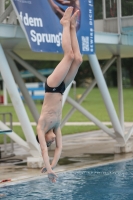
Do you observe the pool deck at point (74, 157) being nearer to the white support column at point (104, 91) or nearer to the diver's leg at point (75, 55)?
the white support column at point (104, 91)

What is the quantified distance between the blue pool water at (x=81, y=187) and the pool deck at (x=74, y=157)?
66cm

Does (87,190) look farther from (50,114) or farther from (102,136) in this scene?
(102,136)

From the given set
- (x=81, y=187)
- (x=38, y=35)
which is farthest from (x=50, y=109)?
(x=38, y=35)

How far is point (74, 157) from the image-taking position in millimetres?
17406

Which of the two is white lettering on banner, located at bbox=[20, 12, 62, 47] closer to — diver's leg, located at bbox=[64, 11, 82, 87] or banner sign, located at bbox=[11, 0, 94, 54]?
banner sign, located at bbox=[11, 0, 94, 54]

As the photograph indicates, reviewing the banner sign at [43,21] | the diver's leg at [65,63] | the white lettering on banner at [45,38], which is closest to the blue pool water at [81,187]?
the banner sign at [43,21]

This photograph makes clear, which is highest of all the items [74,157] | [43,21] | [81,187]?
[43,21]

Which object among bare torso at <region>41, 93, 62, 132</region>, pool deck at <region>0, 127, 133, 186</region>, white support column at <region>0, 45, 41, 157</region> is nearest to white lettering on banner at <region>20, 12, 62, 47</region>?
white support column at <region>0, 45, 41, 157</region>

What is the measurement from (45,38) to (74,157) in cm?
482

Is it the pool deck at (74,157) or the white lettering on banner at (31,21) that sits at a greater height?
the white lettering on banner at (31,21)

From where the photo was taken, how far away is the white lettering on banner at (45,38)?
44.3ft

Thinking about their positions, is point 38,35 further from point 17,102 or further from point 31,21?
point 17,102

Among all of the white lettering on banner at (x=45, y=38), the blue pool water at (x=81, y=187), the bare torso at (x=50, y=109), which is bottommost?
the blue pool water at (x=81, y=187)

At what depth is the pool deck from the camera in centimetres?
1443
